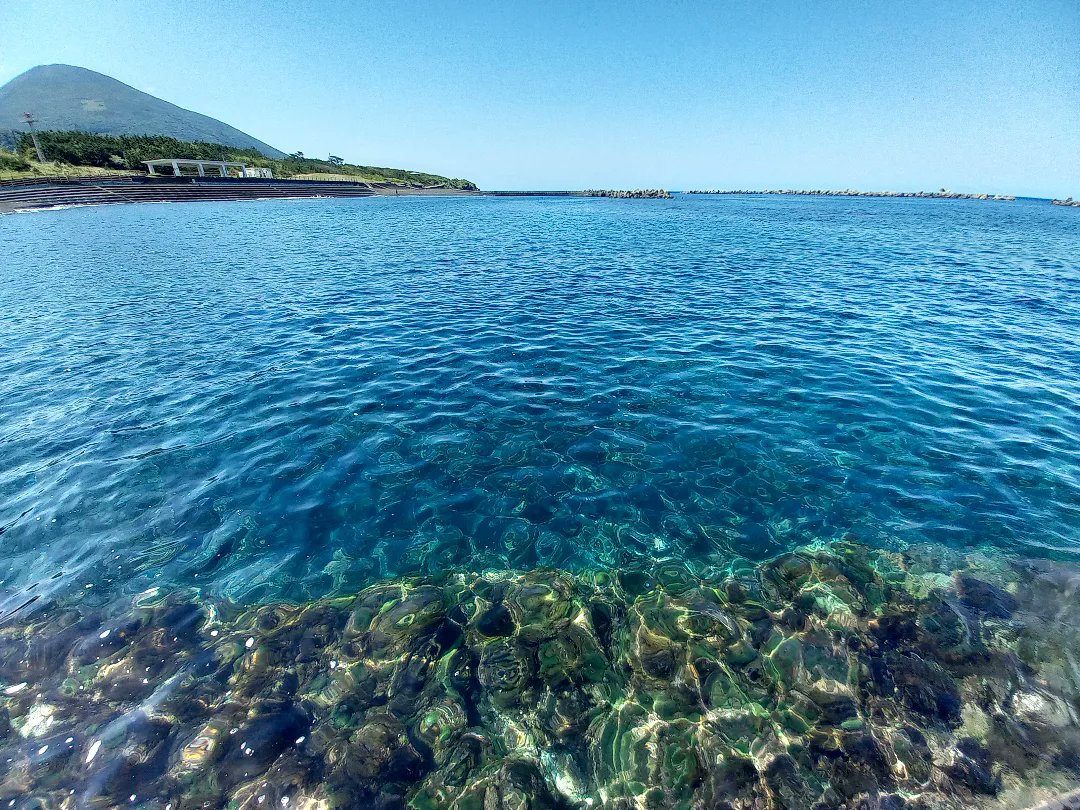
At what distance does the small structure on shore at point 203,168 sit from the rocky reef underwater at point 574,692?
15215 cm

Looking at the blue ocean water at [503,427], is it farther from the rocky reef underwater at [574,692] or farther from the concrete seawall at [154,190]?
the concrete seawall at [154,190]

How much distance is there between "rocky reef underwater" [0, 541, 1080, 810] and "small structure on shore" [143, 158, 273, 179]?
152 meters

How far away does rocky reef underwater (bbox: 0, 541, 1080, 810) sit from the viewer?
547cm

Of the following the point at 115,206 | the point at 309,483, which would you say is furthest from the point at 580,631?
the point at 115,206

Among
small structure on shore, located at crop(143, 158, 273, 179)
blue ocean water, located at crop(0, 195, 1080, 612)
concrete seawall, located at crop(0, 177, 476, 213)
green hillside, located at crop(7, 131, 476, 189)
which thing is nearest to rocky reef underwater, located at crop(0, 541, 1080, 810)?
blue ocean water, located at crop(0, 195, 1080, 612)

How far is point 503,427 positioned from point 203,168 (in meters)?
162

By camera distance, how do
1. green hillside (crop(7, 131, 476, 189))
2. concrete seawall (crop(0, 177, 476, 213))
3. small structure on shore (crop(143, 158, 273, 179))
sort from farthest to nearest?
small structure on shore (crop(143, 158, 273, 179)) < green hillside (crop(7, 131, 476, 189)) < concrete seawall (crop(0, 177, 476, 213))

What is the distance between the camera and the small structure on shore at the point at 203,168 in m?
112

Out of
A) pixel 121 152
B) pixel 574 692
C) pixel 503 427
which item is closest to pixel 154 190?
pixel 121 152

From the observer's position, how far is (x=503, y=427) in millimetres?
12727

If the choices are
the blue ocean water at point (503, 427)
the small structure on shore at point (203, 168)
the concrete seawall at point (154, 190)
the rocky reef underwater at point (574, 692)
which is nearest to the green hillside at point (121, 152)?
the small structure on shore at point (203, 168)

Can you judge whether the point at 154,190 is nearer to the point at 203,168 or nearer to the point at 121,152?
the point at 203,168

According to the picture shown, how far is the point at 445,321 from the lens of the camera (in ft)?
71.7

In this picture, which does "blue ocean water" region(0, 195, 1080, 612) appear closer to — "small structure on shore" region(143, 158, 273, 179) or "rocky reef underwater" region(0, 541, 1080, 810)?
"rocky reef underwater" region(0, 541, 1080, 810)
